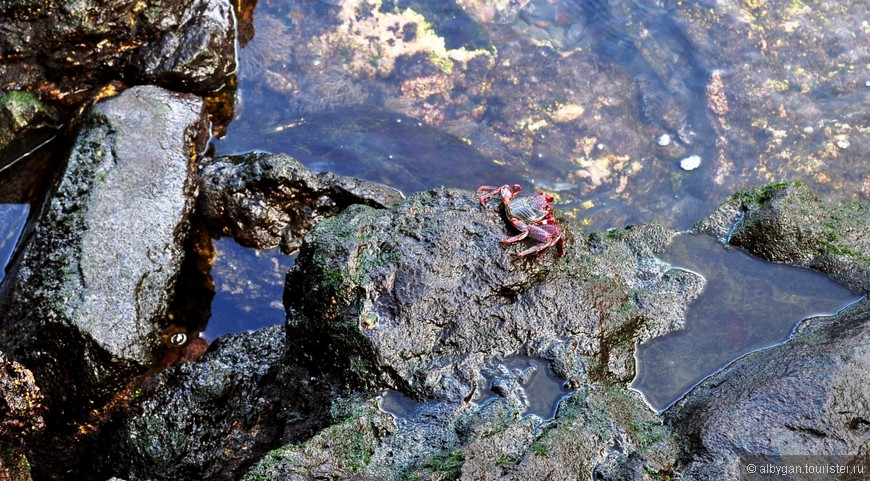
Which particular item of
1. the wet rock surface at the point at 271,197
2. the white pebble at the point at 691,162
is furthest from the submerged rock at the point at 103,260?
the white pebble at the point at 691,162

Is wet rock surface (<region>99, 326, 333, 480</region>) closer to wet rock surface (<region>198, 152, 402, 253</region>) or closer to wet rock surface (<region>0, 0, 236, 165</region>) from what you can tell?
wet rock surface (<region>198, 152, 402, 253</region>)

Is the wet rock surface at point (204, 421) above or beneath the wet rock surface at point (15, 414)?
beneath

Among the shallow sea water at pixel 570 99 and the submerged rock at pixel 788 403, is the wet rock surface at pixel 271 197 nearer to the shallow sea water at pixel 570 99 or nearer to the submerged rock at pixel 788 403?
the shallow sea water at pixel 570 99

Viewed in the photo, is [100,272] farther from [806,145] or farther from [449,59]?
[806,145]

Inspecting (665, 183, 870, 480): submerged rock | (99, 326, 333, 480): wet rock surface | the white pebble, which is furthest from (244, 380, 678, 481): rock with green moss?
the white pebble

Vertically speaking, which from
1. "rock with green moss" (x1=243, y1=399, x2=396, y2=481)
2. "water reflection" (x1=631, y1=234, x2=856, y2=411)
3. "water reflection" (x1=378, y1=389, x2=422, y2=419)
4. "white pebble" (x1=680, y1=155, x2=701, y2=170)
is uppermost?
"rock with green moss" (x1=243, y1=399, x2=396, y2=481)

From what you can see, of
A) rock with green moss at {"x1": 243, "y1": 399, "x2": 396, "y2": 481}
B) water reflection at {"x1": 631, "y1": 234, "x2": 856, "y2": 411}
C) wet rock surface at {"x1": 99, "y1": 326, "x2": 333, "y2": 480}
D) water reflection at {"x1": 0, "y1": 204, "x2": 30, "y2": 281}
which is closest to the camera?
rock with green moss at {"x1": 243, "y1": 399, "x2": 396, "y2": 481}

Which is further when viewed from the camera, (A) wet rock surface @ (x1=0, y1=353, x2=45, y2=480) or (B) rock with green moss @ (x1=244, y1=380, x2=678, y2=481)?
(A) wet rock surface @ (x1=0, y1=353, x2=45, y2=480)
